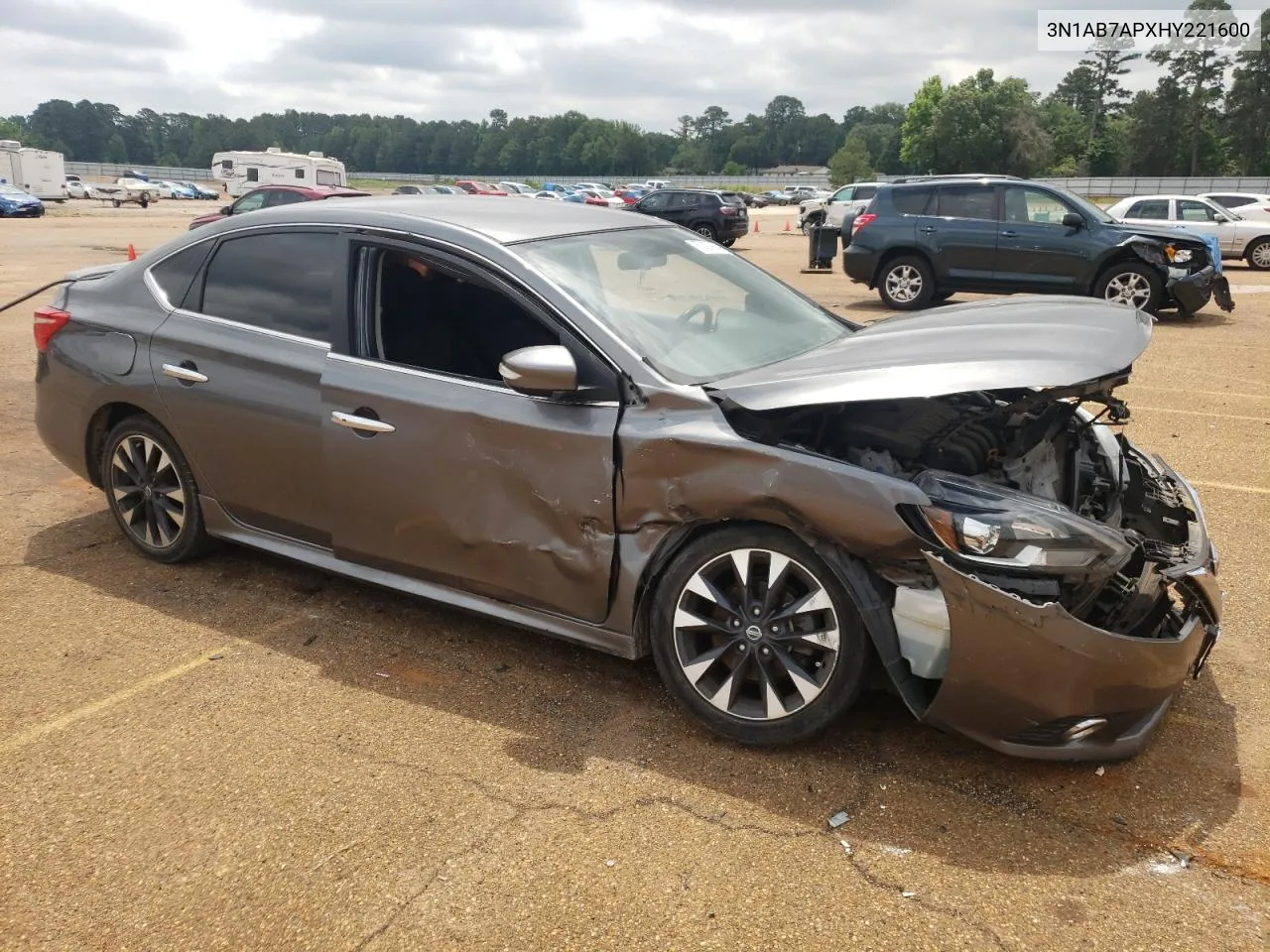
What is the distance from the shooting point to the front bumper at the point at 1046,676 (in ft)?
8.98

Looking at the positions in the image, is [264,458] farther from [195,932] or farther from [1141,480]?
[1141,480]

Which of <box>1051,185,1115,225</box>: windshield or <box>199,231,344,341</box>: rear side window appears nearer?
<box>199,231,344,341</box>: rear side window

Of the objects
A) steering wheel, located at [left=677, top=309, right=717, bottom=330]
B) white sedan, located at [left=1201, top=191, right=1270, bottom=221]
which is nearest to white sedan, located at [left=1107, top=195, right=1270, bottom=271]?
white sedan, located at [left=1201, top=191, right=1270, bottom=221]

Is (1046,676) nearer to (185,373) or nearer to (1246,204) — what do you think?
(185,373)

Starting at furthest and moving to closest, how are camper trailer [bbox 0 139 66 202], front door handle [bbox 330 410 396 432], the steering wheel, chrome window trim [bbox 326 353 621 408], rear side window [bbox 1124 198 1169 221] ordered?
camper trailer [bbox 0 139 66 202], rear side window [bbox 1124 198 1169 221], the steering wheel, front door handle [bbox 330 410 396 432], chrome window trim [bbox 326 353 621 408]

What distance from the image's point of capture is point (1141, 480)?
388 centimetres

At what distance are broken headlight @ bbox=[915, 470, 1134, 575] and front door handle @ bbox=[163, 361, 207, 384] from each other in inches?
116

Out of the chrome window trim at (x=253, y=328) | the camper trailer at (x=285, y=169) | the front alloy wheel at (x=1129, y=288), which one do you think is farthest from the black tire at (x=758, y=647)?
the camper trailer at (x=285, y=169)

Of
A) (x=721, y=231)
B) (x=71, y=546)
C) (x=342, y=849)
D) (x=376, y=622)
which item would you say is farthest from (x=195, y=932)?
(x=721, y=231)

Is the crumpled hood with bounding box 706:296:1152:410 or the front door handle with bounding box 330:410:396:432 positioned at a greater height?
the crumpled hood with bounding box 706:296:1152:410

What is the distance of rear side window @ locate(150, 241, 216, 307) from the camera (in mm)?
4410

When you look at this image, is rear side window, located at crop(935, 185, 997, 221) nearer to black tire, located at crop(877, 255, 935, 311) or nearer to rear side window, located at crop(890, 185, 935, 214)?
Result: rear side window, located at crop(890, 185, 935, 214)

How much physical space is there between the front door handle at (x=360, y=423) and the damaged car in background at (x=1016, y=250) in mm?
10983

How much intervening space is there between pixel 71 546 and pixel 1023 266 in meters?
11.3
